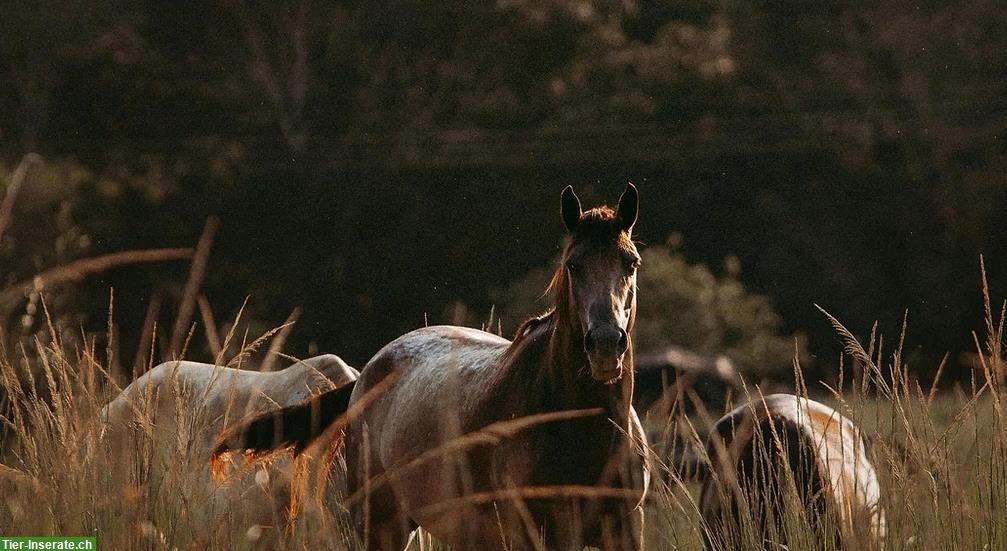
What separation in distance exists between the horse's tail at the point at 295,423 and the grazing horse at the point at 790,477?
173 centimetres

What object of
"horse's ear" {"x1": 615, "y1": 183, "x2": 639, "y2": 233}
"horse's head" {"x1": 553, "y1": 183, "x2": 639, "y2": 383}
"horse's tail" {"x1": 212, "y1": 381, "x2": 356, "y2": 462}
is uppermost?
"horse's ear" {"x1": 615, "y1": 183, "x2": 639, "y2": 233}

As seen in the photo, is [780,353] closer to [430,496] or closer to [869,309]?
[869,309]

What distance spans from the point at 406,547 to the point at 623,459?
1.69 meters

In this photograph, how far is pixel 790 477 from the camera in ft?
13.2

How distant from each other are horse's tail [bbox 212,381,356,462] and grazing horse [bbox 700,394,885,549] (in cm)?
173

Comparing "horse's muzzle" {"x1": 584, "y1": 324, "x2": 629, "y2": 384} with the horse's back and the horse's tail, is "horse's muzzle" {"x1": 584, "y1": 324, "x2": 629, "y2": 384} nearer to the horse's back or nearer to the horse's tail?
the horse's back

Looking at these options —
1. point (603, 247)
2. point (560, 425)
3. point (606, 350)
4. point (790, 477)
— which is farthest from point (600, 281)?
point (790, 477)

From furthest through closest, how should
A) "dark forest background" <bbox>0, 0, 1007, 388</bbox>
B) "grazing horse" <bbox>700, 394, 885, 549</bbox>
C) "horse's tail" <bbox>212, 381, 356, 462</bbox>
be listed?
"dark forest background" <bbox>0, 0, 1007, 388</bbox> < "horse's tail" <bbox>212, 381, 356, 462</bbox> < "grazing horse" <bbox>700, 394, 885, 549</bbox>

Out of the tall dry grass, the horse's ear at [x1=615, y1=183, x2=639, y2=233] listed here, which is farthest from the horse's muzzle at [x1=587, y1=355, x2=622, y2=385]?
the horse's ear at [x1=615, y1=183, x2=639, y2=233]

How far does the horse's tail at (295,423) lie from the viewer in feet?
20.1

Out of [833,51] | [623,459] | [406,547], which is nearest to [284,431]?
[406,547]

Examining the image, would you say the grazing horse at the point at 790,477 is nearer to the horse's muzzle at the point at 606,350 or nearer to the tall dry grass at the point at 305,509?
the tall dry grass at the point at 305,509

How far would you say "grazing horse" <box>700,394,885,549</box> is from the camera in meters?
4.04

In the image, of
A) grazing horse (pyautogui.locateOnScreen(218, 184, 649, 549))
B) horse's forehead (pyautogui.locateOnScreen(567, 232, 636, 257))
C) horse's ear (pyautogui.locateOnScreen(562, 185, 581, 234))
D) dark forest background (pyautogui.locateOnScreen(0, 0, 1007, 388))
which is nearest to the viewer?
grazing horse (pyautogui.locateOnScreen(218, 184, 649, 549))
